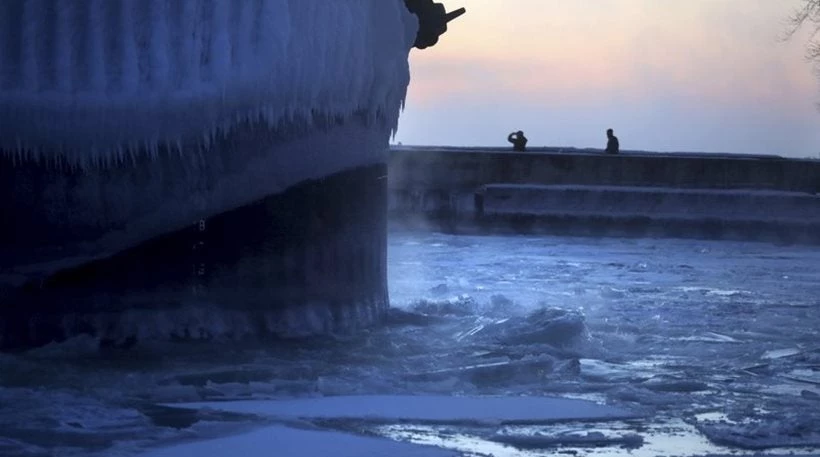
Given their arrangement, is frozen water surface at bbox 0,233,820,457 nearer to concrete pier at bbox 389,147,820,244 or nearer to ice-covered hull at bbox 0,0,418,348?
ice-covered hull at bbox 0,0,418,348

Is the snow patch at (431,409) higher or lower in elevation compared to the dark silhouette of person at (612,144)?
lower

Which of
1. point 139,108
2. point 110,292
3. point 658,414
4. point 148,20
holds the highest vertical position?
point 148,20

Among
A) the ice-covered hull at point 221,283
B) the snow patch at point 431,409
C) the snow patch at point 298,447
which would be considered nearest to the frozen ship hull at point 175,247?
the ice-covered hull at point 221,283

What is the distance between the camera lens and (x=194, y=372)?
23.0 ft

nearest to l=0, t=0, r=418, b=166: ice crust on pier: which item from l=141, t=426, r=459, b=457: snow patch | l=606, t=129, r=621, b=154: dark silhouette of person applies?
l=141, t=426, r=459, b=457: snow patch

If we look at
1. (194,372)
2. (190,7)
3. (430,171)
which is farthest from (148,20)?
(430,171)

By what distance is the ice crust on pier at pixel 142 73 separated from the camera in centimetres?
740

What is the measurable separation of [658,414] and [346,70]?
3.25 m

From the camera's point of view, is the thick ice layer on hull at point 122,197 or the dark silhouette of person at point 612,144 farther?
the dark silhouette of person at point 612,144

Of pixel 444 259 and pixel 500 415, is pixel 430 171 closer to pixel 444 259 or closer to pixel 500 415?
pixel 444 259

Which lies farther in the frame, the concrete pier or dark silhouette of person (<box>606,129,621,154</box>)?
dark silhouette of person (<box>606,129,621,154</box>)

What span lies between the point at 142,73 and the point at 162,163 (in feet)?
1.77

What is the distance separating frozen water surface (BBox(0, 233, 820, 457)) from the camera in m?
5.46

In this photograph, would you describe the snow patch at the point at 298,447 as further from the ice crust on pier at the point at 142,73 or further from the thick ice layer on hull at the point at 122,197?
the ice crust on pier at the point at 142,73
